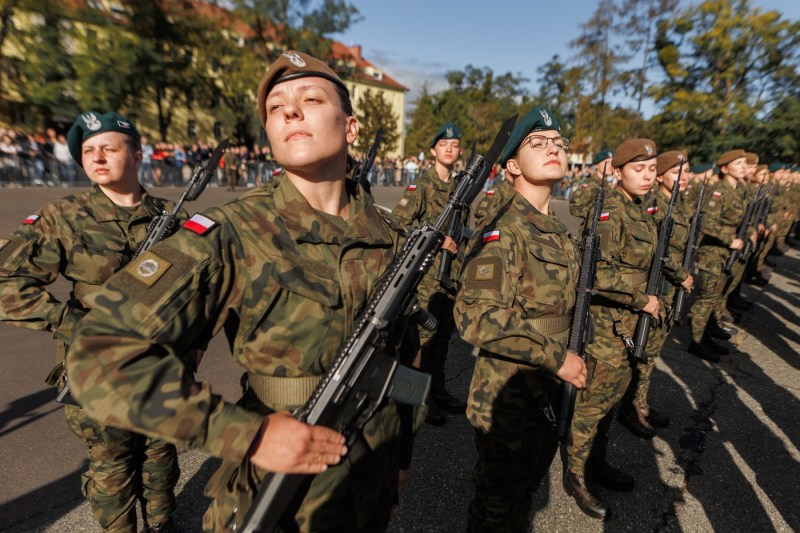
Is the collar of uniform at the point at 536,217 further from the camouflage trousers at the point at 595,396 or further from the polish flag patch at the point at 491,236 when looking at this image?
the camouflage trousers at the point at 595,396

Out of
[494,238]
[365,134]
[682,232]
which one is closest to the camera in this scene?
[494,238]

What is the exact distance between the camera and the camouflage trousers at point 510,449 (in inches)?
89.1

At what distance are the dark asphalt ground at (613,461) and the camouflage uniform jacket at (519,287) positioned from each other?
4.67 ft

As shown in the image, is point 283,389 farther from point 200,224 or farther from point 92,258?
point 92,258

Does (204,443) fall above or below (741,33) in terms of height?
below

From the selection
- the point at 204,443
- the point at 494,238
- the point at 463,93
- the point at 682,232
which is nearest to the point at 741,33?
the point at 682,232

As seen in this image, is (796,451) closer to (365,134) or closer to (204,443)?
(204,443)

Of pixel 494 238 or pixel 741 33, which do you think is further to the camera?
pixel 741 33

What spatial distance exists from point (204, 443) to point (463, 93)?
5901 cm

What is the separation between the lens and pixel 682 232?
4164 millimetres

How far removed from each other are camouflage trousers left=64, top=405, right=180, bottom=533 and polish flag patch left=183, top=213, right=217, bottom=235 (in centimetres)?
154

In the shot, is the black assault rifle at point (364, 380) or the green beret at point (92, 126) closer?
the black assault rifle at point (364, 380)

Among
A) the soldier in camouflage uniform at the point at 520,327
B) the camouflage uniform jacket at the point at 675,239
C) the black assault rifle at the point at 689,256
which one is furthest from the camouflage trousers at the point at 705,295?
the soldier in camouflage uniform at the point at 520,327

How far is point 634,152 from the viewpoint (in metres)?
3.50
